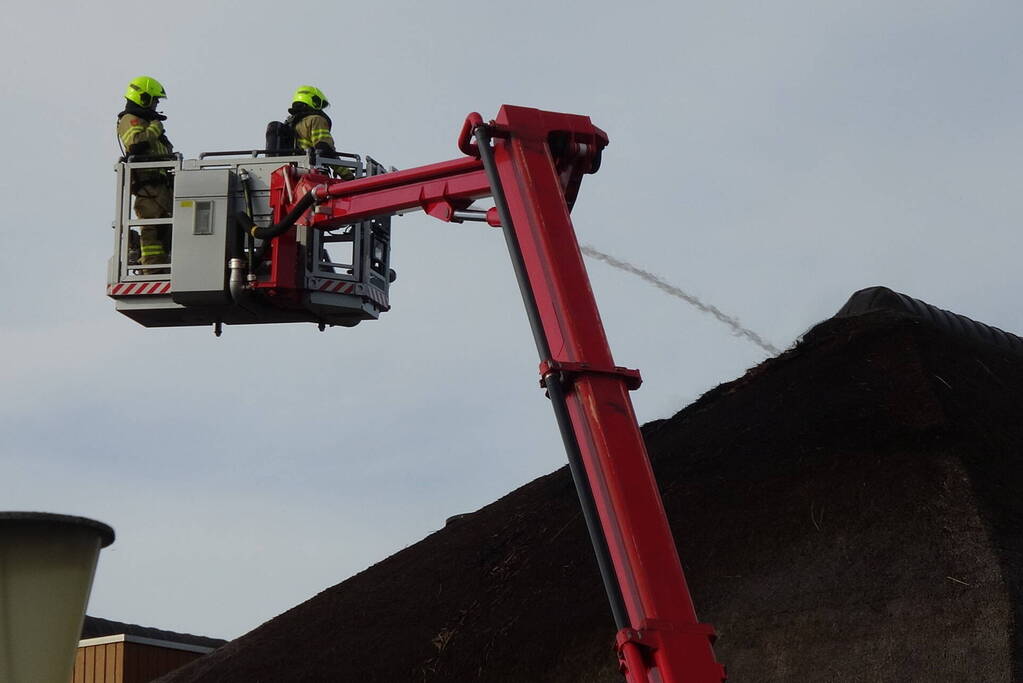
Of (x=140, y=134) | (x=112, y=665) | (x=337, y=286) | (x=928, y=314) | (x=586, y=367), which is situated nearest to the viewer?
(x=586, y=367)

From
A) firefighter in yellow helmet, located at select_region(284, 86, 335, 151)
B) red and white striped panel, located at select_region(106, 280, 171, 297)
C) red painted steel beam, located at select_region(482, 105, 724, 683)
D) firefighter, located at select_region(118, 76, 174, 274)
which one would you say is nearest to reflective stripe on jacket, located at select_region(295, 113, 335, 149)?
firefighter in yellow helmet, located at select_region(284, 86, 335, 151)

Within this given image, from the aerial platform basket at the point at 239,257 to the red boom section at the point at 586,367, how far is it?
120 inches

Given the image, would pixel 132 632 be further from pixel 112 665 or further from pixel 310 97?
pixel 310 97

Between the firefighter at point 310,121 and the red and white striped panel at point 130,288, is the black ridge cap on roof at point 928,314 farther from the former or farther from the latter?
the red and white striped panel at point 130,288

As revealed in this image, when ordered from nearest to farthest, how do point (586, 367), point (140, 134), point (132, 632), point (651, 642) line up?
point (651, 642)
point (586, 367)
point (140, 134)
point (132, 632)

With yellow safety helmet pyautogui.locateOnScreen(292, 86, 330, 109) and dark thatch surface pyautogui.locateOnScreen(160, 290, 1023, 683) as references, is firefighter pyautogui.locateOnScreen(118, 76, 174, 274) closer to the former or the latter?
yellow safety helmet pyautogui.locateOnScreen(292, 86, 330, 109)

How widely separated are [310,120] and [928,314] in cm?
868

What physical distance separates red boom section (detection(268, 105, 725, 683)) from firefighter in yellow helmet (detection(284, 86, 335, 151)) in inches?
168

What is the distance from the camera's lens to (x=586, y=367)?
9234 mm

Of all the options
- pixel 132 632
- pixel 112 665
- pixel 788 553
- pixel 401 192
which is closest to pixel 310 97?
pixel 401 192

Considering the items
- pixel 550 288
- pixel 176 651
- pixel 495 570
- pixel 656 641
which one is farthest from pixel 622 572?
pixel 176 651

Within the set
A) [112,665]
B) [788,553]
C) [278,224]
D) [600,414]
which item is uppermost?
[278,224]

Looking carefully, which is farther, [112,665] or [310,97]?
[112,665]

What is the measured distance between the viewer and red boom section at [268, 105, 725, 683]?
834 cm
